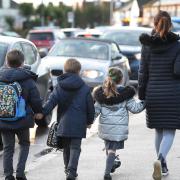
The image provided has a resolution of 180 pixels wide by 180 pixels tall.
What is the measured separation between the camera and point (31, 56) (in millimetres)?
11609

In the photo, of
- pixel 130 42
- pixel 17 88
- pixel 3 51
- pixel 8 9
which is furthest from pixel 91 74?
pixel 8 9

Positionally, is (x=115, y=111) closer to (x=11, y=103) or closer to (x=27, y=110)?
(x=27, y=110)

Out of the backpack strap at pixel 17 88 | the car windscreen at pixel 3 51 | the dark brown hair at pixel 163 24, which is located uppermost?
the dark brown hair at pixel 163 24

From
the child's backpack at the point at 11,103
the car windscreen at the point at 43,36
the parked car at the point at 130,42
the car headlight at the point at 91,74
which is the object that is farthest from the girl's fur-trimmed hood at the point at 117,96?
the car windscreen at the point at 43,36

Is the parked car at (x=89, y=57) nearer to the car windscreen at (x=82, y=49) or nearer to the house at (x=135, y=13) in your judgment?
the car windscreen at (x=82, y=49)

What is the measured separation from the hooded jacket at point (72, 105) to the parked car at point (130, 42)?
11.8 m

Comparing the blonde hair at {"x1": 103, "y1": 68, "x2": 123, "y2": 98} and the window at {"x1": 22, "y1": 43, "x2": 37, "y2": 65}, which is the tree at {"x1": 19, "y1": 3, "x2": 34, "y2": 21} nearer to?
the window at {"x1": 22, "y1": 43, "x2": 37, "y2": 65}

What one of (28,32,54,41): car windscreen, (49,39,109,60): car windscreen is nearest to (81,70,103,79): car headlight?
(49,39,109,60): car windscreen

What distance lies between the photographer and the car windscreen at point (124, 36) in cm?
2072

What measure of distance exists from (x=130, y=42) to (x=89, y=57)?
503 centimetres

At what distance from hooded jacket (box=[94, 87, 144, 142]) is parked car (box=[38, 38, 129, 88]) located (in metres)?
7.07

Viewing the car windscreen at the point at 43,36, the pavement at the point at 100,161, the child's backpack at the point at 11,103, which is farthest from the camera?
the car windscreen at the point at 43,36

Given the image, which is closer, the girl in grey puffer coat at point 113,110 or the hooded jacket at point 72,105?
the hooded jacket at point 72,105

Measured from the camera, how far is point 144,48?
733 cm
